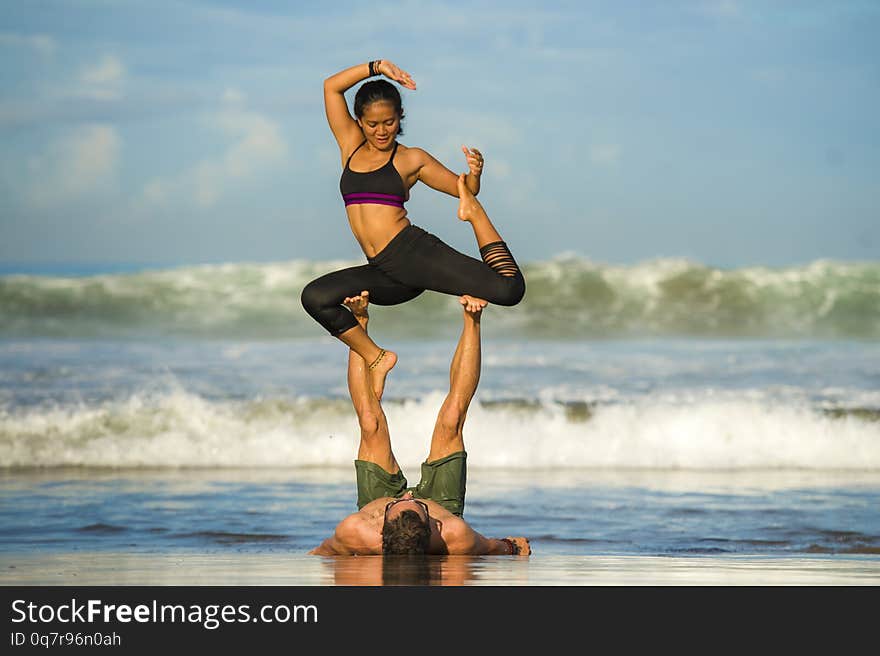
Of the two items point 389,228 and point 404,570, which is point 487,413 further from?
point 404,570

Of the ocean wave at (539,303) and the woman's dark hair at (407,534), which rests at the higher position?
the ocean wave at (539,303)

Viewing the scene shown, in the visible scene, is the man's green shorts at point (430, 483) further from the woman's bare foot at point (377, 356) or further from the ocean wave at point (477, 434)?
the ocean wave at point (477, 434)

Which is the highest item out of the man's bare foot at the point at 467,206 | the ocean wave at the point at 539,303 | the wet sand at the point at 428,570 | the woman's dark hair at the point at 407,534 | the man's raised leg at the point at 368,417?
the ocean wave at the point at 539,303

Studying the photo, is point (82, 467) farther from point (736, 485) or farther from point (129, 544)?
point (736, 485)

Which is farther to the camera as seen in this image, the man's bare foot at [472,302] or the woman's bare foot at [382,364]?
the woman's bare foot at [382,364]

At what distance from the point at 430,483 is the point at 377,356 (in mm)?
879

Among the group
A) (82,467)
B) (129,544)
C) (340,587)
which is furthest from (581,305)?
(340,587)

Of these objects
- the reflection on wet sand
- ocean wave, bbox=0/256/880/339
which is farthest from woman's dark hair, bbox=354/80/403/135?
ocean wave, bbox=0/256/880/339

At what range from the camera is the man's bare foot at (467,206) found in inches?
307

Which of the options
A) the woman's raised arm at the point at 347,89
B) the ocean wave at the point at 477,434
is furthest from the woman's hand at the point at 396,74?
the ocean wave at the point at 477,434

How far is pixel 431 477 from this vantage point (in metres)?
8.45

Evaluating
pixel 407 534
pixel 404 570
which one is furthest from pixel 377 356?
pixel 404 570

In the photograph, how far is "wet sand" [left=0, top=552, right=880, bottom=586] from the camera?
6391mm

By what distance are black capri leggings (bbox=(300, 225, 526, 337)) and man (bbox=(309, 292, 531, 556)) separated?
3.9 inches
